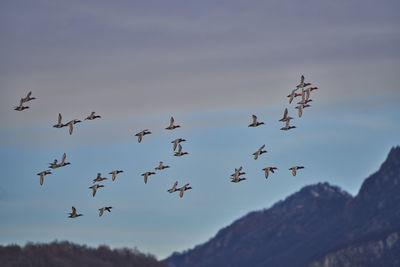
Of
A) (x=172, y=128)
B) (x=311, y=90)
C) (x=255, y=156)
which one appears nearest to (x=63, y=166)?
(x=172, y=128)

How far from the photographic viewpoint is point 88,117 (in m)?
173

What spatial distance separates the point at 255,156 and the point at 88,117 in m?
Result: 27.4

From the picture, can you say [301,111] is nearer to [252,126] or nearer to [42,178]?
[252,126]

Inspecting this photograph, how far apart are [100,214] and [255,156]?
24259mm

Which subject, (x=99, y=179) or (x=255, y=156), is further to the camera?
(x=99, y=179)

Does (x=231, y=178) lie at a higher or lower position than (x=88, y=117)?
lower

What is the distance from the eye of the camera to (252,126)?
163 metres

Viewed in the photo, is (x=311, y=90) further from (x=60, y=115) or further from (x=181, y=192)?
(x=60, y=115)

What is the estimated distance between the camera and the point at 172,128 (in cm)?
16800

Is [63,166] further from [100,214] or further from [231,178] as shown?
[231,178]

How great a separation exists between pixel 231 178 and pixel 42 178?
29.6 metres

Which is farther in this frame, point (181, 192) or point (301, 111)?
point (181, 192)

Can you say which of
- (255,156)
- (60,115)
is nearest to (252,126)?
(255,156)

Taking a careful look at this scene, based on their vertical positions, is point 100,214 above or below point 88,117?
below
